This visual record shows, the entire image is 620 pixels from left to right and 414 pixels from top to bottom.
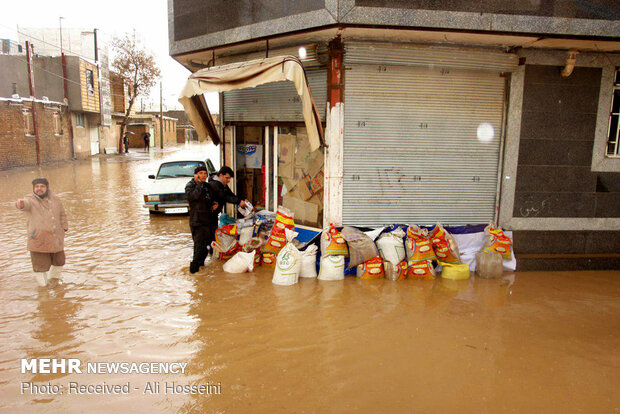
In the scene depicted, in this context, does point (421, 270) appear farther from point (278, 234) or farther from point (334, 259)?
point (278, 234)

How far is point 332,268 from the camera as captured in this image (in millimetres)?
6078

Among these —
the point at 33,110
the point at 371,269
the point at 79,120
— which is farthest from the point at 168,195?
the point at 79,120

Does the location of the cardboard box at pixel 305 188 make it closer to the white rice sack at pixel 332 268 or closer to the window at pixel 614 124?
the white rice sack at pixel 332 268

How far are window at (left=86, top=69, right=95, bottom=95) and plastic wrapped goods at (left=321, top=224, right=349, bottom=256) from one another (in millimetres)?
31784

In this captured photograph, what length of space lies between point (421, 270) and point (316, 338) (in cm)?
244

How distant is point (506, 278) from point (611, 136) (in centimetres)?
313

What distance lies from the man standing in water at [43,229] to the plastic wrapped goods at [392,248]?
4511 millimetres

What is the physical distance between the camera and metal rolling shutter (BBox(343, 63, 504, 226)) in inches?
257

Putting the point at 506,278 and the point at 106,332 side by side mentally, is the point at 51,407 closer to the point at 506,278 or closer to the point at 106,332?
the point at 106,332

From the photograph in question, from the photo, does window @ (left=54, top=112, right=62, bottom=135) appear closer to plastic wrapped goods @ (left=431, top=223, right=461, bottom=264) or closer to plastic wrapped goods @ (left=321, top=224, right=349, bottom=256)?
plastic wrapped goods @ (left=321, top=224, right=349, bottom=256)

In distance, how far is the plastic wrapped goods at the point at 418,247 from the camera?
6.18 meters

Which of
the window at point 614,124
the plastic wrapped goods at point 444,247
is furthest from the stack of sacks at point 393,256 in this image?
the window at point 614,124

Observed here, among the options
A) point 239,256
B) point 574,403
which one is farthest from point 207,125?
point 574,403

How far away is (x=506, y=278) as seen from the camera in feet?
21.1
